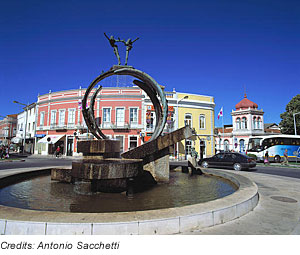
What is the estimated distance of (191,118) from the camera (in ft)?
106

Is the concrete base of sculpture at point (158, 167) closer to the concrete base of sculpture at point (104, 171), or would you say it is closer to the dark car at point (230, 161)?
the concrete base of sculpture at point (104, 171)

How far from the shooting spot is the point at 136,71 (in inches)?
305

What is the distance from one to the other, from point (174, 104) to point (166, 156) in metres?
25.1

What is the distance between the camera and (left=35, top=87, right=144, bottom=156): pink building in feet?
98.4

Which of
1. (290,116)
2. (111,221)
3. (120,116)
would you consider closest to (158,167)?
(111,221)

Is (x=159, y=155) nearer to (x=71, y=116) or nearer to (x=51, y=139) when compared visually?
(x=71, y=116)

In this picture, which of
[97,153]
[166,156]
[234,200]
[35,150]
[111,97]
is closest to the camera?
[234,200]

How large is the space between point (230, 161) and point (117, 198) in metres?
11.5

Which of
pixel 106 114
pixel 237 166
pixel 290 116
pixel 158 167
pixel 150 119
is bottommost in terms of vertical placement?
pixel 237 166

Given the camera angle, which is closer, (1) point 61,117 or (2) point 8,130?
(1) point 61,117

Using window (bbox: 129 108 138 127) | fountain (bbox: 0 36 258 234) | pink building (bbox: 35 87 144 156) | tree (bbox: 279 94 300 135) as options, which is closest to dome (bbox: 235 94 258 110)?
tree (bbox: 279 94 300 135)
